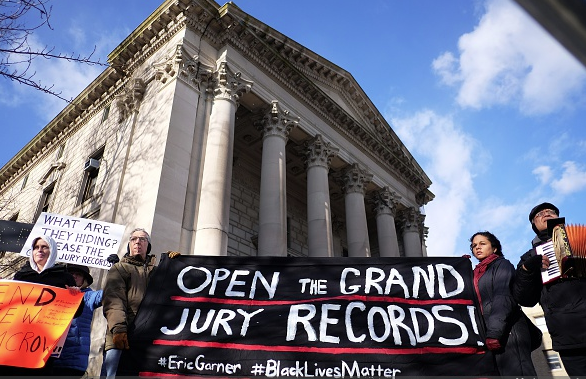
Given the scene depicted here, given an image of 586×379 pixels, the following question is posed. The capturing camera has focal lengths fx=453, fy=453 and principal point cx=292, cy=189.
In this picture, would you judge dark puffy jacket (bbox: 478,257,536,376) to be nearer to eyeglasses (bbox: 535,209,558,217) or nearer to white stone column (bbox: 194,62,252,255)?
eyeglasses (bbox: 535,209,558,217)

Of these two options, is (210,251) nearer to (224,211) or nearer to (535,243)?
(224,211)

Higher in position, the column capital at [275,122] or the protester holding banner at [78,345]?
the column capital at [275,122]

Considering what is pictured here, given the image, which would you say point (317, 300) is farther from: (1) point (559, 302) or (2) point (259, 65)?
(2) point (259, 65)

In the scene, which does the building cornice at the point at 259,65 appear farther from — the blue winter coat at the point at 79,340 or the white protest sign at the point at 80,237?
the blue winter coat at the point at 79,340

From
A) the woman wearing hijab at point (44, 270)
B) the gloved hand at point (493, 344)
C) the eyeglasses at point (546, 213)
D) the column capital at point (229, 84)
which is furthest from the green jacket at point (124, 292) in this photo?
the column capital at point (229, 84)

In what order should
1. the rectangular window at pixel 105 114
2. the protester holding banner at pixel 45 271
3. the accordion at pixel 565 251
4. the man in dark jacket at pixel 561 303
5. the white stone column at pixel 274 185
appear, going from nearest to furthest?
the man in dark jacket at pixel 561 303, the accordion at pixel 565 251, the protester holding banner at pixel 45 271, the white stone column at pixel 274 185, the rectangular window at pixel 105 114

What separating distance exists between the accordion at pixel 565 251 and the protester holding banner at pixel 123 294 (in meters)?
4.39

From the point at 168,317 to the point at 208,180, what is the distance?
9230 mm

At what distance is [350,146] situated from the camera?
2261 cm

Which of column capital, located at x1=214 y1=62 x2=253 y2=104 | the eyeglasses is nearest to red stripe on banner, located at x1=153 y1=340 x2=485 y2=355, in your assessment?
the eyeglasses

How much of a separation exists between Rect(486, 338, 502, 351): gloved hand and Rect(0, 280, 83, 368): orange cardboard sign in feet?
15.1

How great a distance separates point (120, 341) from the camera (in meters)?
4.81

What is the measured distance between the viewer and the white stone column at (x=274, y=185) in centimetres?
1519

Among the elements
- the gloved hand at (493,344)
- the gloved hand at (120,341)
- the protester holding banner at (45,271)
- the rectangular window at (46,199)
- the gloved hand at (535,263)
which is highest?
the rectangular window at (46,199)
